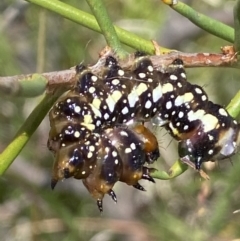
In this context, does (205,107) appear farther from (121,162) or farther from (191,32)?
(191,32)

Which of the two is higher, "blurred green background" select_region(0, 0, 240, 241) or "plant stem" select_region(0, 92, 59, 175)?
"blurred green background" select_region(0, 0, 240, 241)

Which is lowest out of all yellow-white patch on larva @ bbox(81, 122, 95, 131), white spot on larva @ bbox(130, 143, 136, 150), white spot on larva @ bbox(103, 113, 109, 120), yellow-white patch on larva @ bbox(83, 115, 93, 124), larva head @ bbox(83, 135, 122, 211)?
larva head @ bbox(83, 135, 122, 211)

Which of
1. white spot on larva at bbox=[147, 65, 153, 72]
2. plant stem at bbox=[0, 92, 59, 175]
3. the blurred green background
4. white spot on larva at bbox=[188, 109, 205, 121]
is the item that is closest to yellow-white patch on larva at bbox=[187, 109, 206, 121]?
white spot on larva at bbox=[188, 109, 205, 121]

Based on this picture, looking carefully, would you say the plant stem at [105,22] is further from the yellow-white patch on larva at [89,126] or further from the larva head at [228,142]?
the larva head at [228,142]

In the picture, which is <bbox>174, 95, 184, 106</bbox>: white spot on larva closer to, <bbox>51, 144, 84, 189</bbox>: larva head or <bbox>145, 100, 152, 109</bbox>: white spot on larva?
<bbox>145, 100, 152, 109</bbox>: white spot on larva

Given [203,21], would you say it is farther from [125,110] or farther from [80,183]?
[80,183]

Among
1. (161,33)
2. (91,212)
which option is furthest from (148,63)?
(91,212)
